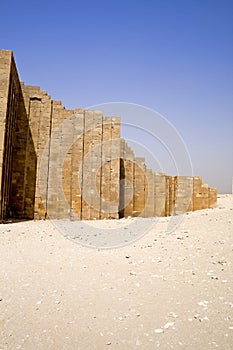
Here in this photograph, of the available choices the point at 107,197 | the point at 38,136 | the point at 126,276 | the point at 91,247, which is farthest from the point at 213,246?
the point at 38,136

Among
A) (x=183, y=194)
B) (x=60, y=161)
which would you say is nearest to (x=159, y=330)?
(x=60, y=161)

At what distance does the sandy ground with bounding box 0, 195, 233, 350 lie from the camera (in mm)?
2867

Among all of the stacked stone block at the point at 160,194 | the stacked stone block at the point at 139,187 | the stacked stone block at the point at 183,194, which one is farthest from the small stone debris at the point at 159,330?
the stacked stone block at the point at 183,194

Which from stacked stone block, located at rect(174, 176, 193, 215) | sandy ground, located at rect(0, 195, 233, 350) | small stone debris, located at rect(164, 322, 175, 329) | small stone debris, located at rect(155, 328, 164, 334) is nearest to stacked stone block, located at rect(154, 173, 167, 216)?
stacked stone block, located at rect(174, 176, 193, 215)

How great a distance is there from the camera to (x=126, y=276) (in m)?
4.73

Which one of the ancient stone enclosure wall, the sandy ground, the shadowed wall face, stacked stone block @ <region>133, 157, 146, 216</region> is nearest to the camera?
the sandy ground

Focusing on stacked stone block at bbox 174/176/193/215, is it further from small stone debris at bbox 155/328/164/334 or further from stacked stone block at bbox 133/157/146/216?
small stone debris at bbox 155/328/164/334

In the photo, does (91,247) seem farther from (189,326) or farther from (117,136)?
(117,136)

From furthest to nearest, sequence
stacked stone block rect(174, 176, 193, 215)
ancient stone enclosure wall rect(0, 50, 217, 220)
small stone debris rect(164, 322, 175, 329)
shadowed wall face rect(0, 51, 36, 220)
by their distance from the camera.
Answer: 1. stacked stone block rect(174, 176, 193, 215)
2. ancient stone enclosure wall rect(0, 50, 217, 220)
3. shadowed wall face rect(0, 51, 36, 220)
4. small stone debris rect(164, 322, 175, 329)

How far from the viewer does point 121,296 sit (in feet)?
12.9

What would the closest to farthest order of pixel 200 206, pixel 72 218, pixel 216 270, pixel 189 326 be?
pixel 189 326, pixel 216 270, pixel 72 218, pixel 200 206

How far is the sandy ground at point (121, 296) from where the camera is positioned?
287cm

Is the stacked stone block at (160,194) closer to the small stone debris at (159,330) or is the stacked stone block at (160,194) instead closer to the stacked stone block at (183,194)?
the stacked stone block at (183,194)

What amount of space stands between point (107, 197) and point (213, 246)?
29.3ft
